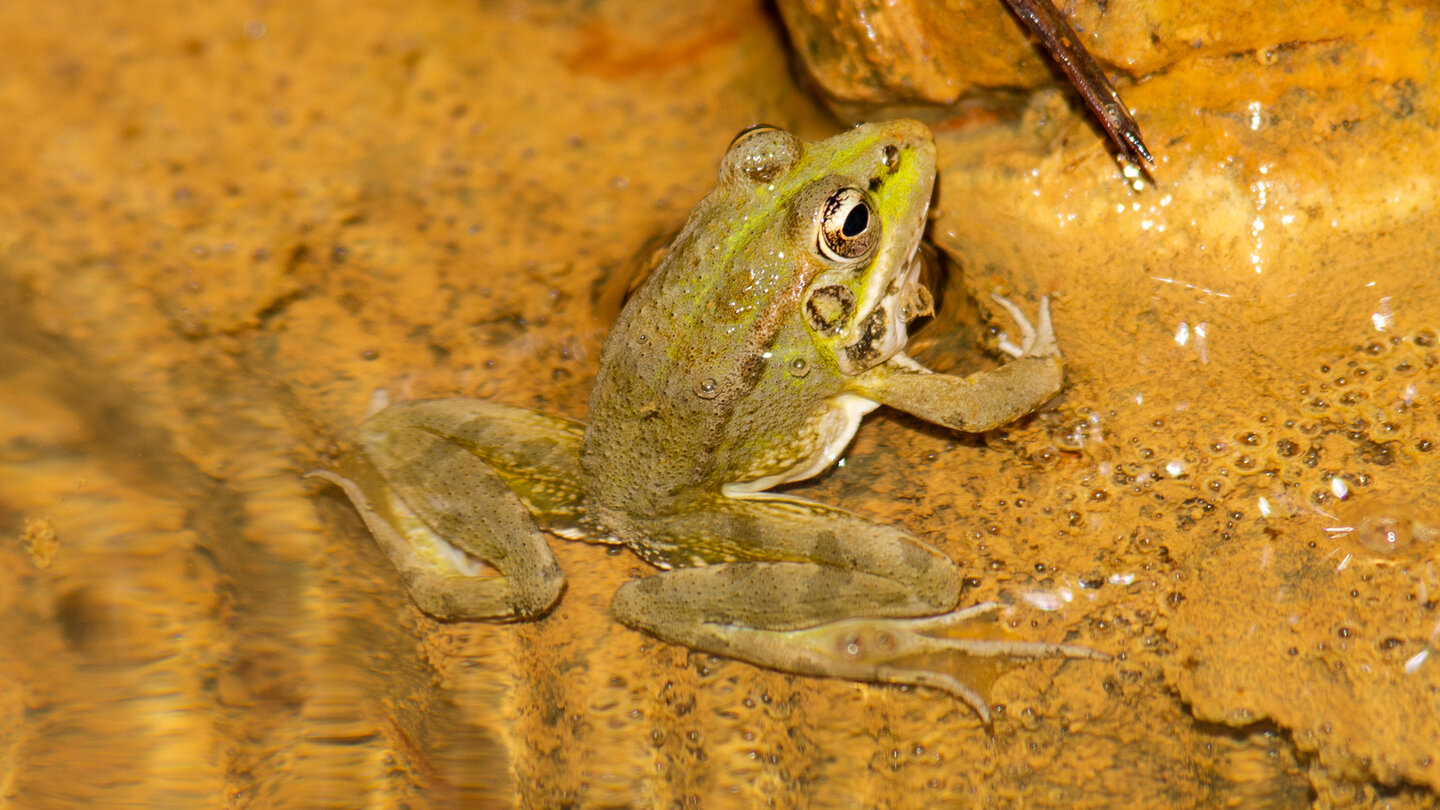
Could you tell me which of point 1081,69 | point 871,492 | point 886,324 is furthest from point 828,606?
point 1081,69

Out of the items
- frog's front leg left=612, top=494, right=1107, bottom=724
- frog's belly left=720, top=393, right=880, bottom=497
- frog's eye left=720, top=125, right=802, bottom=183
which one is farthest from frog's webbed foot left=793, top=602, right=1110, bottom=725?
frog's eye left=720, top=125, right=802, bottom=183

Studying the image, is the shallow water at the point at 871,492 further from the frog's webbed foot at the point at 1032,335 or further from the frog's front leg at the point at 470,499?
the frog's front leg at the point at 470,499

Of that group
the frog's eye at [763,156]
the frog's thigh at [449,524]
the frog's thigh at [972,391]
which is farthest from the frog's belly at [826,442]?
the frog's eye at [763,156]

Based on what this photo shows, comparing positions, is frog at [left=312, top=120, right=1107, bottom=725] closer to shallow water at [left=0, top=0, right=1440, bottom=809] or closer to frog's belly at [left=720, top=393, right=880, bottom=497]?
frog's belly at [left=720, top=393, right=880, bottom=497]

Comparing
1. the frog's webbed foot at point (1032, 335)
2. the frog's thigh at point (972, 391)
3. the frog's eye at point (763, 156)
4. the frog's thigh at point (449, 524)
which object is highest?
the frog's eye at point (763, 156)

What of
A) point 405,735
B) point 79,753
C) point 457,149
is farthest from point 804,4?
point 79,753

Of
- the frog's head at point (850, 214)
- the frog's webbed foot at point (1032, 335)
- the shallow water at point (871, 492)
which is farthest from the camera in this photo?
the frog's webbed foot at point (1032, 335)

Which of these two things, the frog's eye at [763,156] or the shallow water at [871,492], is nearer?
the shallow water at [871,492]
